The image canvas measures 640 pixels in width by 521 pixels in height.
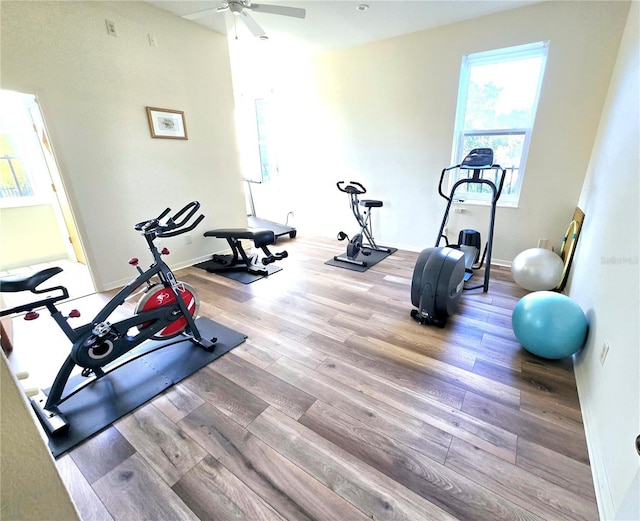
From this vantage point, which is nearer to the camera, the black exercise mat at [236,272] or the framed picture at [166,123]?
the framed picture at [166,123]

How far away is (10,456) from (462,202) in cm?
440

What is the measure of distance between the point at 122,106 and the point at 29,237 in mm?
2687

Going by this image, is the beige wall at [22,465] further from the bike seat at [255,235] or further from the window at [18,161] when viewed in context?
the window at [18,161]

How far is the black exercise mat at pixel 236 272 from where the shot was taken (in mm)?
3686

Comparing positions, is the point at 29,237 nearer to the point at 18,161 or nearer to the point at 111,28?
the point at 18,161

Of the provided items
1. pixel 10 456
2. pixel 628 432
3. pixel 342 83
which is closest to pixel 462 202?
pixel 342 83

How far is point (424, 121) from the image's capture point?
4008 mm

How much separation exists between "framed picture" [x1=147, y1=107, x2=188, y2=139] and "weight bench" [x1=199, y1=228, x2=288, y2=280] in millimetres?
1294

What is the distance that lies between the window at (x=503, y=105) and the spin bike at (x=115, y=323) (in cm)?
355

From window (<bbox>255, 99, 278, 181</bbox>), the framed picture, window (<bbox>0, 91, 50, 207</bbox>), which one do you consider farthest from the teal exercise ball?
window (<bbox>0, 91, 50, 207</bbox>)

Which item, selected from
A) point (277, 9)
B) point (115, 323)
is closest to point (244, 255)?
point (115, 323)

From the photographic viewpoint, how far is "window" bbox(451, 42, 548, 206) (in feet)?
11.0

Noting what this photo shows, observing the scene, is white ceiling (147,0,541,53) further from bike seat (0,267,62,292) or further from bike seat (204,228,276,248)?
bike seat (0,267,62,292)

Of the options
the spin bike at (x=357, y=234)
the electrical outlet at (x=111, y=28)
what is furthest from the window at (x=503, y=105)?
the electrical outlet at (x=111, y=28)
